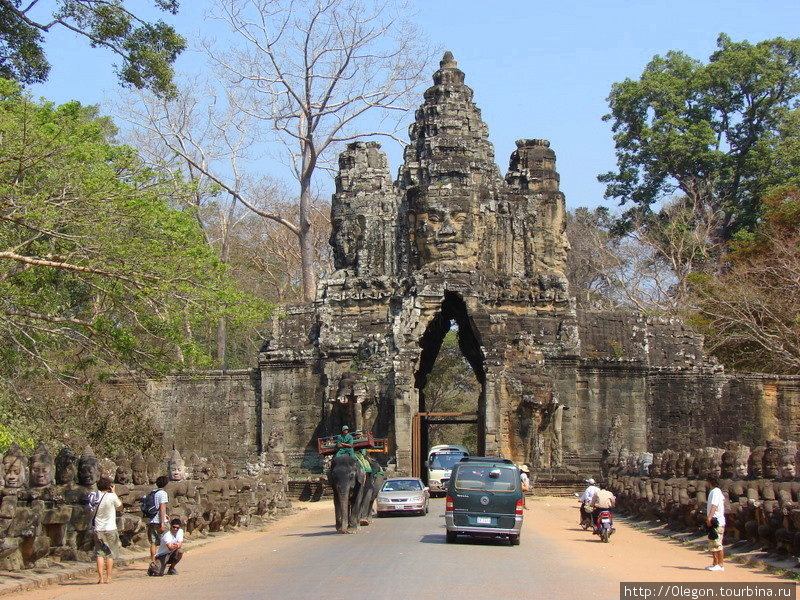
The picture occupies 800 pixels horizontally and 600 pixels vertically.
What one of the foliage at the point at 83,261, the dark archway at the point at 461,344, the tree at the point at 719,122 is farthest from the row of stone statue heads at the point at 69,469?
the tree at the point at 719,122

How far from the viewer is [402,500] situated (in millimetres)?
25672

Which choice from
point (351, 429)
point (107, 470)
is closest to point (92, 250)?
point (107, 470)

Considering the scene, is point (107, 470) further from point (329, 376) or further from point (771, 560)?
point (329, 376)

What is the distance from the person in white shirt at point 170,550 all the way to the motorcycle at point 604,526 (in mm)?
7933

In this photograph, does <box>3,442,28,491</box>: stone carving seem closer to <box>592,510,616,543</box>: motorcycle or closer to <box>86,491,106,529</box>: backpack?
<box>86,491,106,529</box>: backpack

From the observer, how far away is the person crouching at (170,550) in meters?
14.8

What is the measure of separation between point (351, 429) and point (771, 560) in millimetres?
21101

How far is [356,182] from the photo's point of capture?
4031cm

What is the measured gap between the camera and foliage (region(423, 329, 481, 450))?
6234 centimetres

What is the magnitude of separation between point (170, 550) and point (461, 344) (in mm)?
28630

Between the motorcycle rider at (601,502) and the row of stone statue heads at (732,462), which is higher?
the row of stone statue heads at (732,462)

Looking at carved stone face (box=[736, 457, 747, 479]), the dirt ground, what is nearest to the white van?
the dirt ground

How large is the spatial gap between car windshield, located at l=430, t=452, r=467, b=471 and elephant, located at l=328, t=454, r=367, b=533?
1206 cm

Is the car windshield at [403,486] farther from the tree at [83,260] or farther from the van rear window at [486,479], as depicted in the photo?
the van rear window at [486,479]
